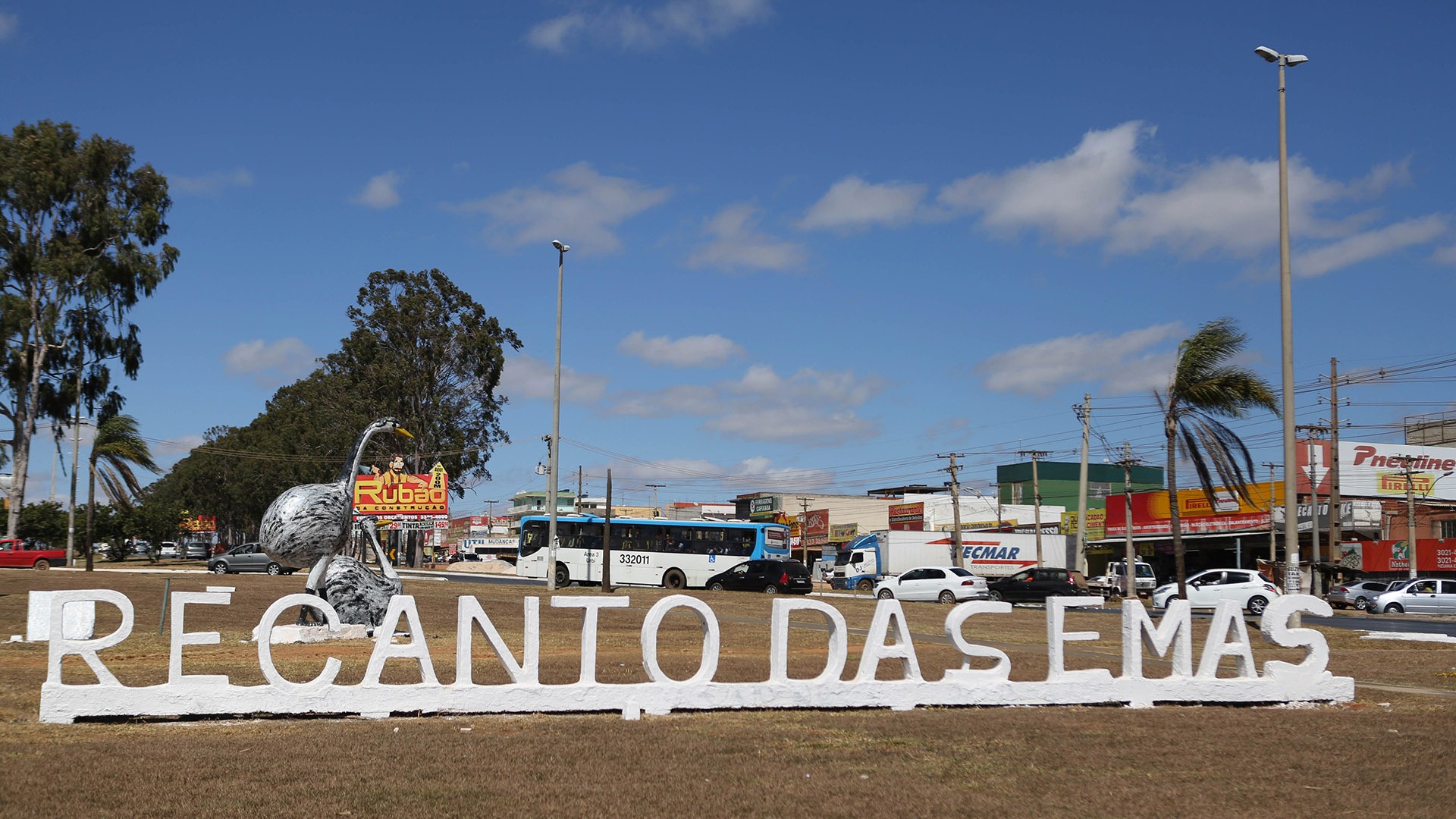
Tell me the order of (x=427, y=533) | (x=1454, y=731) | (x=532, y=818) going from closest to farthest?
(x=532, y=818) < (x=1454, y=731) < (x=427, y=533)

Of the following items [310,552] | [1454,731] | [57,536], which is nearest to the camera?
[1454,731]

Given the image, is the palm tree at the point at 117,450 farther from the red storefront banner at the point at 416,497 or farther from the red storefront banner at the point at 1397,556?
the red storefront banner at the point at 1397,556

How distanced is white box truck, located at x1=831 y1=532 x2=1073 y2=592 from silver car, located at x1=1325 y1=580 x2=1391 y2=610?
15681mm

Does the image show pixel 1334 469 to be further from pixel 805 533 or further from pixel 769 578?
pixel 805 533

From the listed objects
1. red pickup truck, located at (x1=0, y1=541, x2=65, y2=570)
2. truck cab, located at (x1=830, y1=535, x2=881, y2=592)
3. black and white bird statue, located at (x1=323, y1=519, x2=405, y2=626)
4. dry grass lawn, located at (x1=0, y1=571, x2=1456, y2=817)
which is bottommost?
truck cab, located at (x1=830, y1=535, x2=881, y2=592)

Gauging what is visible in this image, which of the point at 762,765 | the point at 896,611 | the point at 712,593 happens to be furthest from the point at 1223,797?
the point at 712,593

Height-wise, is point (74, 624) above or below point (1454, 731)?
above

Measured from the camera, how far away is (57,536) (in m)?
54.6

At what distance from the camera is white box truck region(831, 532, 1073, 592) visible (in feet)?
181

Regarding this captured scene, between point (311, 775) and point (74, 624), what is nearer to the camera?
point (311, 775)

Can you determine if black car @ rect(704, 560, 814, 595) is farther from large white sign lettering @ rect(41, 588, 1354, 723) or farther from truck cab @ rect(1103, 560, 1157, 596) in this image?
large white sign lettering @ rect(41, 588, 1354, 723)

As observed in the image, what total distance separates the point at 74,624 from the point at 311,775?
477cm

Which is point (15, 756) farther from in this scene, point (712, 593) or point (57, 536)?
point (57, 536)

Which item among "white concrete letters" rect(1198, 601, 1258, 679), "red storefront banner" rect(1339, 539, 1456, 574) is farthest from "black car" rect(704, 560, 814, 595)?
"white concrete letters" rect(1198, 601, 1258, 679)
